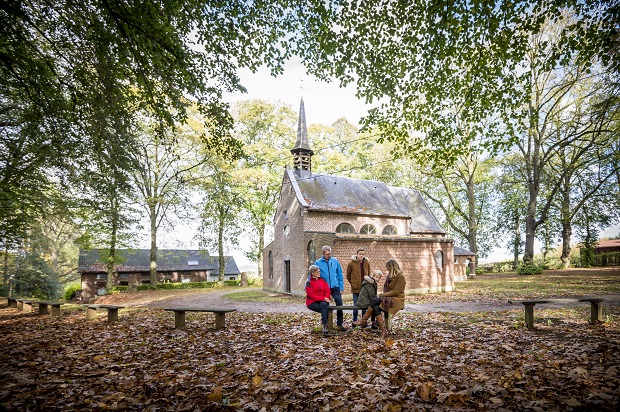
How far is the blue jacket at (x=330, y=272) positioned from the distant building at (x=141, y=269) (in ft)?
84.8

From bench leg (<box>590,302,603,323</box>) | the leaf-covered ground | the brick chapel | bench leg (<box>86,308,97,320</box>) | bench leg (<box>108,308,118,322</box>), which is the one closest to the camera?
the leaf-covered ground

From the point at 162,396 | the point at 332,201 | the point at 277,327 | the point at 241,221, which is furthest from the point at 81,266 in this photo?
the point at 162,396

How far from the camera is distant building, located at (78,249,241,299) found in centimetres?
3397

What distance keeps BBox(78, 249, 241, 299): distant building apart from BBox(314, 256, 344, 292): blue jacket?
25.8 meters

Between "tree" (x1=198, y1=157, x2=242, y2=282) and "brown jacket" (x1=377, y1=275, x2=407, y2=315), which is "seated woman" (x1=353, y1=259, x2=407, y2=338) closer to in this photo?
"brown jacket" (x1=377, y1=275, x2=407, y2=315)

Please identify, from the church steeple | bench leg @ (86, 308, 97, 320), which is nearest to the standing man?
bench leg @ (86, 308, 97, 320)

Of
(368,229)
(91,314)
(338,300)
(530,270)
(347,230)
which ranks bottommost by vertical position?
(530,270)

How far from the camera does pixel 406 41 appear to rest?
6.85 m

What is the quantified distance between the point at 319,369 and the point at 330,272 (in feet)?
12.4

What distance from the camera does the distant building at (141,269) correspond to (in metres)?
34.0

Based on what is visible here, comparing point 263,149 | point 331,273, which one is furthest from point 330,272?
point 263,149

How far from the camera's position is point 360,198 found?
24922mm

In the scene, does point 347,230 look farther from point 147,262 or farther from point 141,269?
point 147,262

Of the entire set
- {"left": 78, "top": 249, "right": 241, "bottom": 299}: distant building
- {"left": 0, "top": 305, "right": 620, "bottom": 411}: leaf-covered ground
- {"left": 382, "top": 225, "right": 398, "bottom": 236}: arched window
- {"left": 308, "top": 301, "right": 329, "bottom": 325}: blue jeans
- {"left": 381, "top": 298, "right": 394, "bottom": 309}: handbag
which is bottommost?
{"left": 78, "top": 249, "right": 241, "bottom": 299}: distant building
